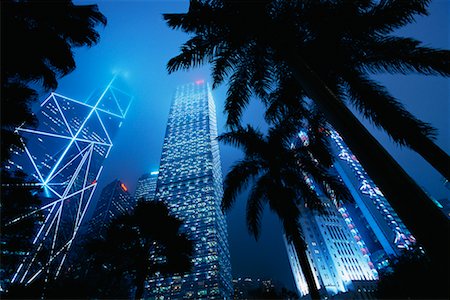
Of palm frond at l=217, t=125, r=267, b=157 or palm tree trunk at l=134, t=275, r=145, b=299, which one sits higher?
palm frond at l=217, t=125, r=267, b=157

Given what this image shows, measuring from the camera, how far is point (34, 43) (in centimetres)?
712

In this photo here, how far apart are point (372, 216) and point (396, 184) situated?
102m

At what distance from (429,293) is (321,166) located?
45.9 feet

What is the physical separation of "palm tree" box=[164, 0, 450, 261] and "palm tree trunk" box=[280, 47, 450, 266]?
38 mm

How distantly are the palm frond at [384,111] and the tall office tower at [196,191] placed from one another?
109201mm

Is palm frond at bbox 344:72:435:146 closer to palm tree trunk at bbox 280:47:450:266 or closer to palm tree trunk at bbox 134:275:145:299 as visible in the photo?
palm tree trunk at bbox 280:47:450:266

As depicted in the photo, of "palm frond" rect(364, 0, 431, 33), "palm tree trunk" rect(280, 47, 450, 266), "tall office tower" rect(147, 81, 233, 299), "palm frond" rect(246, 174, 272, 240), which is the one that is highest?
"tall office tower" rect(147, 81, 233, 299)

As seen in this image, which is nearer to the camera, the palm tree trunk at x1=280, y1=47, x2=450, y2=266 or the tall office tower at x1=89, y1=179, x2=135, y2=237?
the palm tree trunk at x1=280, y1=47, x2=450, y2=266

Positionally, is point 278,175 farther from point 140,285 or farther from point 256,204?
point 140,285

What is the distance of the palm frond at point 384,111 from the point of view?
5700 millimetres

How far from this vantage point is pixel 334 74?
25.4 ft

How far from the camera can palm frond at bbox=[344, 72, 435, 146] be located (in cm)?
570

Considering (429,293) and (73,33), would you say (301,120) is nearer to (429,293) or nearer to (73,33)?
(73,33)

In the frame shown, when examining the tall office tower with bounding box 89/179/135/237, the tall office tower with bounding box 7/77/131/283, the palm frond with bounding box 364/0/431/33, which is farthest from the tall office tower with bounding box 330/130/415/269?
the tall office tower with bounding box 89/179/135/237
